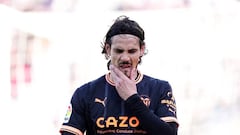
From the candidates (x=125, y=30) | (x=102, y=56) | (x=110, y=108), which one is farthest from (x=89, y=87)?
(x=102, y=56)

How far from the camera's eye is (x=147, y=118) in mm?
2203

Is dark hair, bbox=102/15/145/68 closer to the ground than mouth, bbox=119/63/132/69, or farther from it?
farther from it

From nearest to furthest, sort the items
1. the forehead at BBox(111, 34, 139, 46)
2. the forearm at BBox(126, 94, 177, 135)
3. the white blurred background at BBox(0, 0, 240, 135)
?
the forearm at BBox(126, 94, 177, 135) → the forehead at BBox(111, 34, 139, 46) → the white blurred background at BBox(0, 0, 240, 135)

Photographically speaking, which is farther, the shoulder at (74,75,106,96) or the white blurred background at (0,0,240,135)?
the white blurred background at (0,0,240,135)

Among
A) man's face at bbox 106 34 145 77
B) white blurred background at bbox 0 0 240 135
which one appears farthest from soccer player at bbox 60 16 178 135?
white blurred background at bbox 0 0 240 135

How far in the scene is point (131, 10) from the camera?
5141 millimetres

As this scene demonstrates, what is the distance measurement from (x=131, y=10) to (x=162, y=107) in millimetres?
2870

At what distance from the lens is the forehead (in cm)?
232

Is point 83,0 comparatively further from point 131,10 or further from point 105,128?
point 105,128

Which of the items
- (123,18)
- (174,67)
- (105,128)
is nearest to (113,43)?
(123,18)

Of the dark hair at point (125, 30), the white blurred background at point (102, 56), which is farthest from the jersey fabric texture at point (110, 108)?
the white blurred background at point (102, 56)

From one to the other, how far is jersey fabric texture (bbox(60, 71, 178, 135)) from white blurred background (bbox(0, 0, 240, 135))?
2.64 meters

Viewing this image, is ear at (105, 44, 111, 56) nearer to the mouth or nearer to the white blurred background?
the mouth

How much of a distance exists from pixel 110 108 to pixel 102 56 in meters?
2.83
